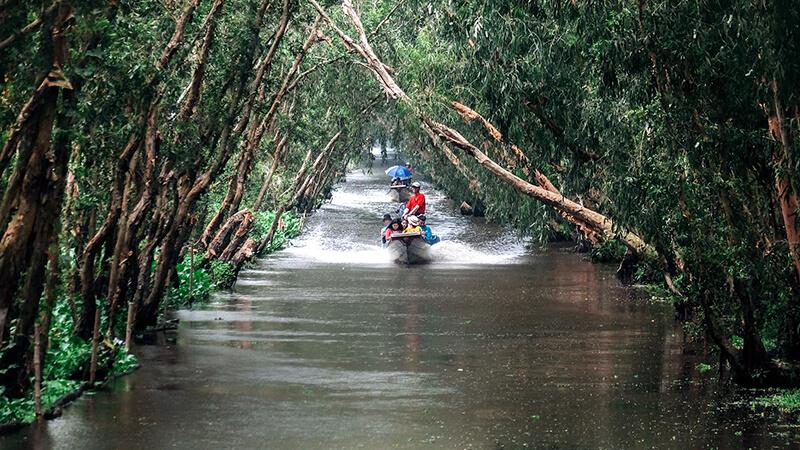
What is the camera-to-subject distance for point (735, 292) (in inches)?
621

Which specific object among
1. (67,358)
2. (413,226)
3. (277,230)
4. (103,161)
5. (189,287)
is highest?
(103,161)

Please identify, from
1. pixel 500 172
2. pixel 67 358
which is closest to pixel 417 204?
pixel 500 172

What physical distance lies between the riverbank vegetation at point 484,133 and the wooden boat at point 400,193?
4354 cm

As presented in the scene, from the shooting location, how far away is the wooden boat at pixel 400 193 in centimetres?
7288

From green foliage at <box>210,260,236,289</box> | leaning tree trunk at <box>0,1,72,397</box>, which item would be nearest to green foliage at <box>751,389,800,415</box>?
leaning tree trunk at <box>0,1,72,397</box>

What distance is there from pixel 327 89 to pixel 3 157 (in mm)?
27920

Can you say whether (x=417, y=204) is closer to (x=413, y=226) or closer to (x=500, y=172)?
(x=413, y=226)

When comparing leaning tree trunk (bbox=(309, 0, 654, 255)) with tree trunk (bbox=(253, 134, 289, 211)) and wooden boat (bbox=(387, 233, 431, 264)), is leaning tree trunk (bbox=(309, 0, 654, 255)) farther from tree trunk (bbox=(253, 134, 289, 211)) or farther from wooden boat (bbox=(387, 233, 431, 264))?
wooden boat (bbox=(387, 233, 431, 264))

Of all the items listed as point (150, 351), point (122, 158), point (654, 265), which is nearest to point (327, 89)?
point (654, 265)

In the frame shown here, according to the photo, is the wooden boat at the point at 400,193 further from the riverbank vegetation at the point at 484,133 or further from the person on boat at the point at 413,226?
the riverbank vegetation at the point at 484,133

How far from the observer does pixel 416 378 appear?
56.6 ft

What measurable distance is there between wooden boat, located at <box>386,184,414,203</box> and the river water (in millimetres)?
40074

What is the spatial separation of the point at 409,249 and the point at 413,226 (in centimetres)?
137

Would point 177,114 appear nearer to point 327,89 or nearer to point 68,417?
point 68,417
